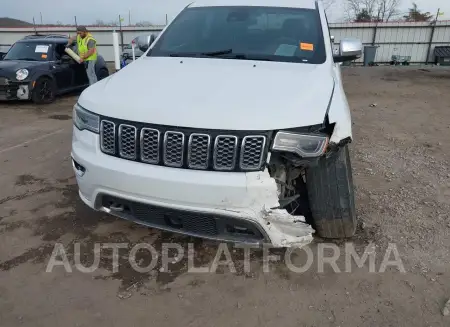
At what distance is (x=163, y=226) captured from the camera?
2613 millimetres

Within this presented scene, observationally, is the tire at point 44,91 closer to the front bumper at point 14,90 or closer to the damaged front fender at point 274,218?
the front bumper at point 14,90

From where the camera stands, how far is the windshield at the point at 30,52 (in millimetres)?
9211

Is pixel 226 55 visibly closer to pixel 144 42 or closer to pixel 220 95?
pixel 220 95

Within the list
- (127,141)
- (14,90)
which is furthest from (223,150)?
(14,90)

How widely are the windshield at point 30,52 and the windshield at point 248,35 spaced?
21.4 ft

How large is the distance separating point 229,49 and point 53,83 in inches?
279

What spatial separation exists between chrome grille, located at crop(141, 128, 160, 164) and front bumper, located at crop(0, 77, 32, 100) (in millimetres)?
7372

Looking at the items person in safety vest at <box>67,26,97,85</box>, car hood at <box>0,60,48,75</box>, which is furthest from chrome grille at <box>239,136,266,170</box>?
person in safety vest at <box>67,26,97,85</box>

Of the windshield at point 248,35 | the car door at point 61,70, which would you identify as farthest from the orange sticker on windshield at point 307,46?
the car door at point 61,70

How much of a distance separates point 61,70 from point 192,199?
8348 millimetres

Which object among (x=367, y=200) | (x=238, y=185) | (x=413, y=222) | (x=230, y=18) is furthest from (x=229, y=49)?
(x=413, y=222)

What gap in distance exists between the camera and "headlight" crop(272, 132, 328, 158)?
227 centimetres

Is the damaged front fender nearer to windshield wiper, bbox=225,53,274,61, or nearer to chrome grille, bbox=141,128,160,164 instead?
chrome grille, bbox=141,128,160,164

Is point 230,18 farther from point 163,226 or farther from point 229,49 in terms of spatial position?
point 163,226
